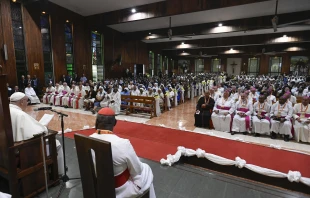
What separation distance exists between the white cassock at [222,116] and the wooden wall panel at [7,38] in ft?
32.0

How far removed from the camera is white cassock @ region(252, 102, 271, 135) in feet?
17.4

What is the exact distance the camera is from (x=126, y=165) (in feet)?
5.66

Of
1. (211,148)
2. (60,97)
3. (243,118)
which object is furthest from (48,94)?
(243,118)

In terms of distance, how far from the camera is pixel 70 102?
9.23m

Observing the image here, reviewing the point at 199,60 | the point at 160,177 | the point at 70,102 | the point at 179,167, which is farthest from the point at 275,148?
the point at 199,60

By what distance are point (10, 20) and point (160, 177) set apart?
35.0 feet

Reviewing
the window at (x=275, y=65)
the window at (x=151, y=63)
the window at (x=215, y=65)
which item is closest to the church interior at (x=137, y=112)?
the window at (x=275, y=65)

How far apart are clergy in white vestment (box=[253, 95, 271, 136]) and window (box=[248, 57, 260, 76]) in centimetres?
2097

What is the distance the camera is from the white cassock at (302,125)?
4.85 meters

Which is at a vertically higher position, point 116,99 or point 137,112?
point 116,99

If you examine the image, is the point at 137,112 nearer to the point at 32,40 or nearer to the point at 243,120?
the point at 243,120

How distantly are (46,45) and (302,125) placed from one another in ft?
41.1

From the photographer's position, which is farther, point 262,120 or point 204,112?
point 204,112

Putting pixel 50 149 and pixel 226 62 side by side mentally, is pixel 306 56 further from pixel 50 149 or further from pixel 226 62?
pixel 50 149
